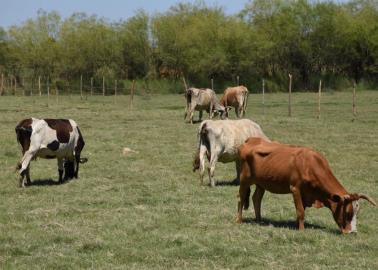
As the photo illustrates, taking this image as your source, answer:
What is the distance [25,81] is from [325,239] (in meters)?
59.5

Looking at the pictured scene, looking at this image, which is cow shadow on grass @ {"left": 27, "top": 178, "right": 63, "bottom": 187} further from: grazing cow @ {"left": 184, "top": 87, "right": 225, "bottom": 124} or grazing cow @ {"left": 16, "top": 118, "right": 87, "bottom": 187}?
grazing cow @ {"left": 184, "top": 87, "right": 225, "bottom": 124}

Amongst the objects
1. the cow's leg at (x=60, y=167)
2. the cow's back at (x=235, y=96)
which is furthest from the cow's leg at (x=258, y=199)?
the cow's back at (x=235, y=96)

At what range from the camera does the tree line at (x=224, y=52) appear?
6375 cm

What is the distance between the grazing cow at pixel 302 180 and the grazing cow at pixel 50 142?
5.01 m

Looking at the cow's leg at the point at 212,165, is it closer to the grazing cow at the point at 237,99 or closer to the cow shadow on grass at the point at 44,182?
the cow shadow on grass at the point at 44,182

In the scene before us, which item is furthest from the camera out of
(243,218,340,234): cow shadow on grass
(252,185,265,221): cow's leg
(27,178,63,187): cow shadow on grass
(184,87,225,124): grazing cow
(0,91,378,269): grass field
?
(184,87,225,124): grazing cow

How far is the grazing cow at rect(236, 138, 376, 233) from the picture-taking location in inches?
356

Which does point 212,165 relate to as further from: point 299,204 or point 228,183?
point 299,204

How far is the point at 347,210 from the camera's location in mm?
8992

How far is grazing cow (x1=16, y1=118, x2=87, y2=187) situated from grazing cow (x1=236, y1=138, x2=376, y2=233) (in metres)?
5.01

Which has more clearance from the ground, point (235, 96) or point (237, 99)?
point (235, 96)

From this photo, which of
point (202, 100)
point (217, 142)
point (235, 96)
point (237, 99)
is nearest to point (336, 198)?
point (217, 142)

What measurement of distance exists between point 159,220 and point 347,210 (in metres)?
2.78

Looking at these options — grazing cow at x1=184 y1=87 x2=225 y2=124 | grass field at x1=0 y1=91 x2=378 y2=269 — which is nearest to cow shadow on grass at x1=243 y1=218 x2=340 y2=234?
grass field at x1=0 y1=91 x2=378 y2=269
